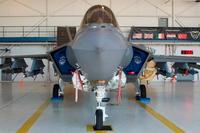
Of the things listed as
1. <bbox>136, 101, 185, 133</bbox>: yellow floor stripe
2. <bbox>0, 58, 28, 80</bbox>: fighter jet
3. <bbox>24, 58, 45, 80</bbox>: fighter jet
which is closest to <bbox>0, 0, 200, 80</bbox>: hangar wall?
<bbox>24, 58, 45, 80</bbox>: fighter jet

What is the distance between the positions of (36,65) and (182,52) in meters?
13.5

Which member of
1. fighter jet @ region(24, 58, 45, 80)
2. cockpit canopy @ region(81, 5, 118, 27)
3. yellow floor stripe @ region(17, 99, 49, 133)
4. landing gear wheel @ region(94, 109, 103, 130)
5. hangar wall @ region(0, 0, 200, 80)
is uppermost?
hangar wall @ region(0, 0, 200, 80)

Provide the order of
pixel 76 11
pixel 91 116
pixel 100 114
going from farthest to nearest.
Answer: pixel 76 11 → pixel 91 116 → pixel 100 114

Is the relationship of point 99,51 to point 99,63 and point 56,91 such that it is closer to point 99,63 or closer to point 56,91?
point 99,63

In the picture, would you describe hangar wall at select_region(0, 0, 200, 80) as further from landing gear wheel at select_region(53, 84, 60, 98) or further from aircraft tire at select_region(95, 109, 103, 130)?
aircraft tire at select_region(95, 109, 103, 130)

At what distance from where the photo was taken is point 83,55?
5805 mm

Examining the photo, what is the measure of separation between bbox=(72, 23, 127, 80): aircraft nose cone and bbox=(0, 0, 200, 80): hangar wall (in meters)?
16.7

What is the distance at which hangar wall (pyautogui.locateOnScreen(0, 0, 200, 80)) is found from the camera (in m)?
22.5

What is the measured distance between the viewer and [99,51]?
546cm

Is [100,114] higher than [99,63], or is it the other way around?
[99,63]

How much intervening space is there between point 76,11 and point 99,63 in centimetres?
1733

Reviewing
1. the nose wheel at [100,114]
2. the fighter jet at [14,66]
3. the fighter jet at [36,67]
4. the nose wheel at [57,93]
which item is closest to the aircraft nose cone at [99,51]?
the nose wheel at [100,114]

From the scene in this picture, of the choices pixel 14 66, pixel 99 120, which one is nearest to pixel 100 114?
pixel 99 120

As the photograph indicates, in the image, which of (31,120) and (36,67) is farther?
(36,67)
